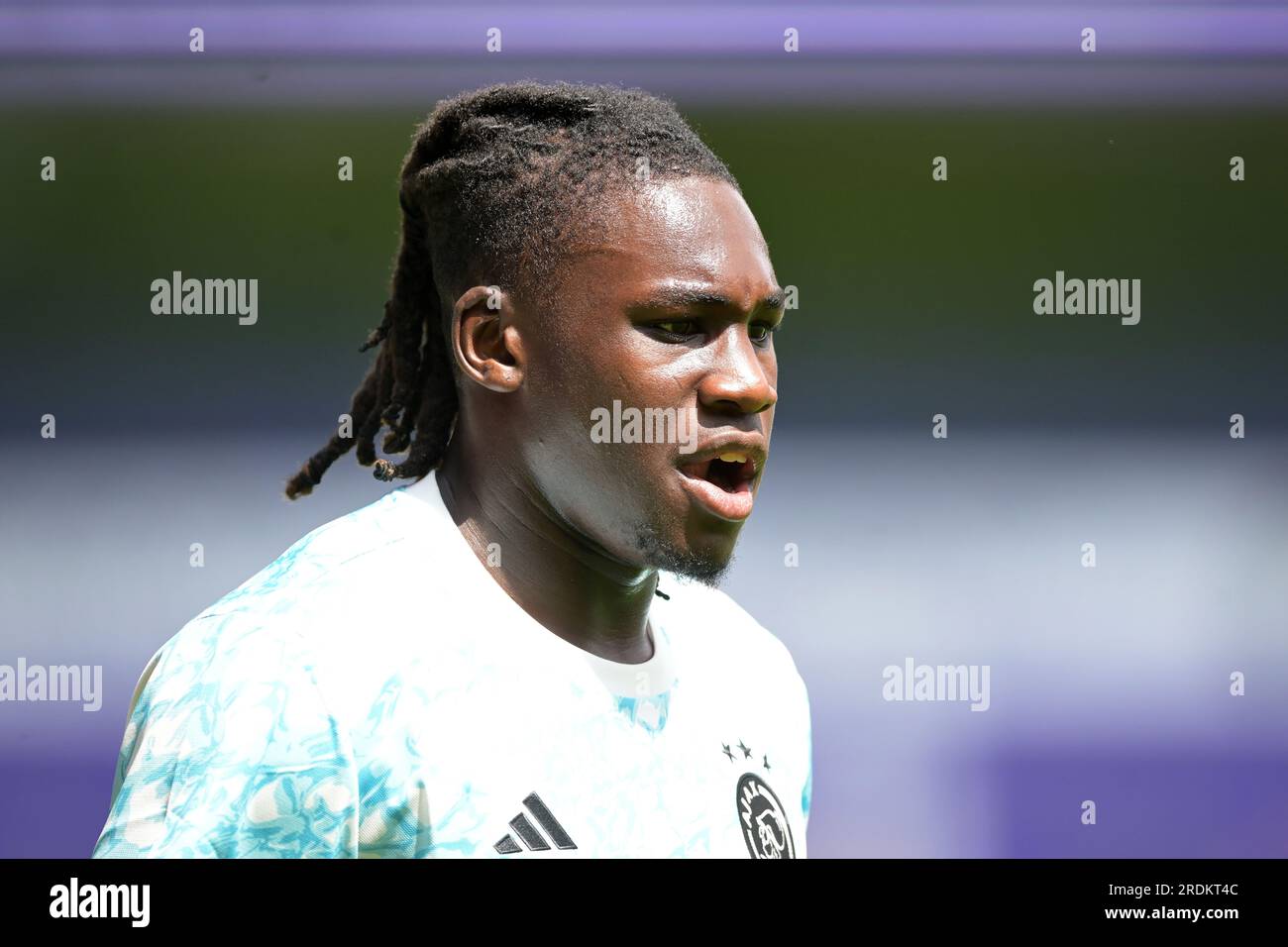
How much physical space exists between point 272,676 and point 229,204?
442 cm

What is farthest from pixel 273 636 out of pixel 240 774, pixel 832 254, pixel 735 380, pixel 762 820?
pixel 832 254

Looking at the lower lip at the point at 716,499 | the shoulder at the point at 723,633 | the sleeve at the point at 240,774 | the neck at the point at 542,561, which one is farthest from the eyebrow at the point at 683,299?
the sleeve at the point at 240,774

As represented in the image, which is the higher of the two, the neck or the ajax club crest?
the neck

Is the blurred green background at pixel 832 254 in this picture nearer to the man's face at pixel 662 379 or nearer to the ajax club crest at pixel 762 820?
the man's face at pixel 662 379

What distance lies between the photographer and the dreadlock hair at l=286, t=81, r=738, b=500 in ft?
8.72

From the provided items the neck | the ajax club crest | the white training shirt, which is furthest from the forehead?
the ajax club crest

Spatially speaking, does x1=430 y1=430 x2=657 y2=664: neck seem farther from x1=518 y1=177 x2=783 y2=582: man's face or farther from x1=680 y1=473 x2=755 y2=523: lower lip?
x1=680 y1=473 x2=755 y2=523: lower lip

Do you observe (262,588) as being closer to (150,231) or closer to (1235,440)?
(150,231)

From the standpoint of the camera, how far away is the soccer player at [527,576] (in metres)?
2.29

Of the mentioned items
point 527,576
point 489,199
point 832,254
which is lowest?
point 527,576

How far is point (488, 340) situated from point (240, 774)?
0.94 meters

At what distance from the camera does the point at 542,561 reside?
2699 millimetres

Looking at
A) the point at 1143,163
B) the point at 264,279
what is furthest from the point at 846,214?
the point at 264,279

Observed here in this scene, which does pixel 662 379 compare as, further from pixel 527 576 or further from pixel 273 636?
pixel 273 636
